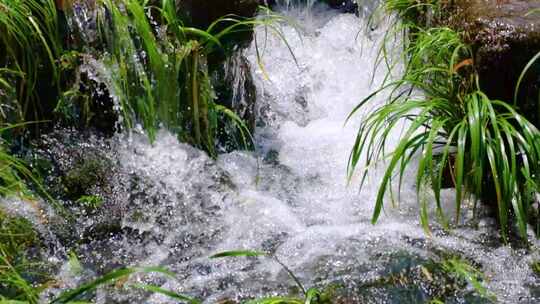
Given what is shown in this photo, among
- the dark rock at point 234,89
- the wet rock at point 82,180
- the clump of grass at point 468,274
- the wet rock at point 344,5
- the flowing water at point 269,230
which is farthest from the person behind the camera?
the wet rock at point 344,5

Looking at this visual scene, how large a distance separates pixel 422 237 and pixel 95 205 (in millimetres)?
1658

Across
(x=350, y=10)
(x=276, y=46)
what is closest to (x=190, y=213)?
(x=276, y=46)

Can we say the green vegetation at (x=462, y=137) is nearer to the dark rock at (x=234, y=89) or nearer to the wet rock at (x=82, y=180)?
the dark rock at (x=234, y=89)

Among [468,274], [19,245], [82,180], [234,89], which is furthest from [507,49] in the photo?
[19,245]

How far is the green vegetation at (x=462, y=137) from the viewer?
2.67 m

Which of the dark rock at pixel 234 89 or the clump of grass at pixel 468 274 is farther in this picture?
the dark rock at pixel 234 89

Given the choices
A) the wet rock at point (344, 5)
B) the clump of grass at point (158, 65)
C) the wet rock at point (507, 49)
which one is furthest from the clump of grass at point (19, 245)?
the wet rock at point (344, 5)

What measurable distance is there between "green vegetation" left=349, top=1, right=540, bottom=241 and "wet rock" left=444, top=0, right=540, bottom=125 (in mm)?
76

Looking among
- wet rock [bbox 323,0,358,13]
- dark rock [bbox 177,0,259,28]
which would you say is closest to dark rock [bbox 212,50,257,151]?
dark rock [bbox 177,0,259,28]

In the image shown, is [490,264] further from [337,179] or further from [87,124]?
[87,124]

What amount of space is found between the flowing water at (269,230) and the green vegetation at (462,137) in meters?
0.23

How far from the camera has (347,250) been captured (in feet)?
9.84

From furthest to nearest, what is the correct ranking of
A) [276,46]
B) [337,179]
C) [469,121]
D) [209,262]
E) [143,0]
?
[276,46] < [337,179] < [143,0] < [209,262] < [469,121]

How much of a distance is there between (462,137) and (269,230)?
1.09 metres
